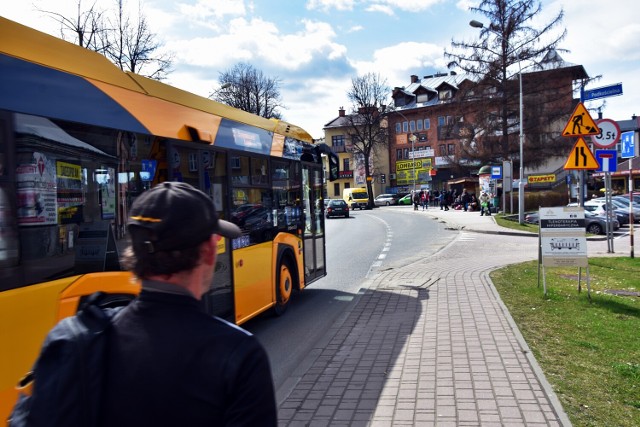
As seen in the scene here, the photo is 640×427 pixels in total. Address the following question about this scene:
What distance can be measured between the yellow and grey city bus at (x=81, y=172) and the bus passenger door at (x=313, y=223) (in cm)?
259

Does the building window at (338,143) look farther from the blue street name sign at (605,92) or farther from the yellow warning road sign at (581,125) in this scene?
the yellow warning road sign at (581,125)

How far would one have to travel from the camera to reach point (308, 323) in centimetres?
795

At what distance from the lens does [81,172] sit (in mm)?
4230

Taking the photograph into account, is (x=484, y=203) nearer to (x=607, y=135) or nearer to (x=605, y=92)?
(x=607, y=135)

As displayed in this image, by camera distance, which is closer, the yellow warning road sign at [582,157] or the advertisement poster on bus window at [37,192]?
the advertisement poster on bus window at [37,192]

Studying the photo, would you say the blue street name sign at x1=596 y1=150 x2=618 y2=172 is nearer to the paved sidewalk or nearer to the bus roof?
the paved sidewalk

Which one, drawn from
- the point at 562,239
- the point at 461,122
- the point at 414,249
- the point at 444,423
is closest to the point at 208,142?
the point at 444,423

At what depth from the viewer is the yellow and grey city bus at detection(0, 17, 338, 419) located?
3.56m

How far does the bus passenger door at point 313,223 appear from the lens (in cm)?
969

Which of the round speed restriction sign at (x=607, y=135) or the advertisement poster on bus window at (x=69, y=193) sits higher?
the round speed restriction sign at (x=607, y=135)

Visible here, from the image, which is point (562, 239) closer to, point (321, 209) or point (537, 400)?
point (321, 209)

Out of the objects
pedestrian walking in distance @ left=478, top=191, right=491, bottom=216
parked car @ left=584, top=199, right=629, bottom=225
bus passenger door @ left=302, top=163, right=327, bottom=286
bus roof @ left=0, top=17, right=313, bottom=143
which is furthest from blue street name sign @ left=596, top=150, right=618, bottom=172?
pedestrian walking in distance @ left=478, top=191, right=491, bottom=216

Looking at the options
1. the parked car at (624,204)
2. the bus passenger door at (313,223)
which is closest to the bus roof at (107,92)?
the bus passenger door at (313,223)

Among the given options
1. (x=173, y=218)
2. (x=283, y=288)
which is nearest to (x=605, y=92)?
(x=283, y=288)
